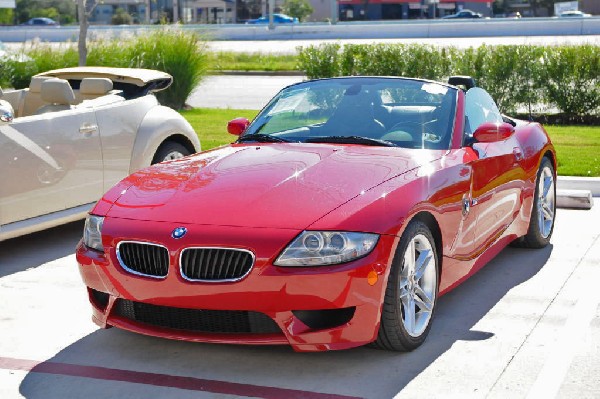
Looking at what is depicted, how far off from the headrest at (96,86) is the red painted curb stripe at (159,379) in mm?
3763

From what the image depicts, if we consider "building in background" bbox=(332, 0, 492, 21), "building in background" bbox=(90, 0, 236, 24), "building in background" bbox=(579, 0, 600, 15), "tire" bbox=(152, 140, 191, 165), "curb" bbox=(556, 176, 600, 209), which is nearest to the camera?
"tire" bbox=(152, 140, 191, 165)

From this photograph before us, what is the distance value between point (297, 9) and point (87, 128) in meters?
81.5

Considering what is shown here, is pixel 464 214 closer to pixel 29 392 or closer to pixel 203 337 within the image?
pixel 203 337

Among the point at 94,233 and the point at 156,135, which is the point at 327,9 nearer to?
the point at 156,135

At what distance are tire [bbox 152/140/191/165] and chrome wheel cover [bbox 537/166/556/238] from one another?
319 centimetres

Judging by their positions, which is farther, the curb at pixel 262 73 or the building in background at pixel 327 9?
the building in background at pixel 327 9

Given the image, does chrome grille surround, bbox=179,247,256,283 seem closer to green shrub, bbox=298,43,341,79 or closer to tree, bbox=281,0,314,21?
green shrub, bbox=298,43,341,79

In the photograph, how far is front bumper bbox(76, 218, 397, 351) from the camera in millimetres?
4543

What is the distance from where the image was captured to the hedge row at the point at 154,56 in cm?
1847

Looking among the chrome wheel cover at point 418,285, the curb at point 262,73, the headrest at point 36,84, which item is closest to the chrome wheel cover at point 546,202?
the chrome wheel cover at point 418,285

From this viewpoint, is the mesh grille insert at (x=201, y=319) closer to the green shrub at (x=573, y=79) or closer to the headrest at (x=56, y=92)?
the headrest at (x=56, y=92)

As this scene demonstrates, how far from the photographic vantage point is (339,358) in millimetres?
4984

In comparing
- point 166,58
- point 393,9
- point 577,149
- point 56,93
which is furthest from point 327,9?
point 56,93

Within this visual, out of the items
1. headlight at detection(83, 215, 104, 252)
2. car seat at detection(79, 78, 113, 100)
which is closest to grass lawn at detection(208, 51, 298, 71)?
car seat at detection(79, 78, 113, 100)
